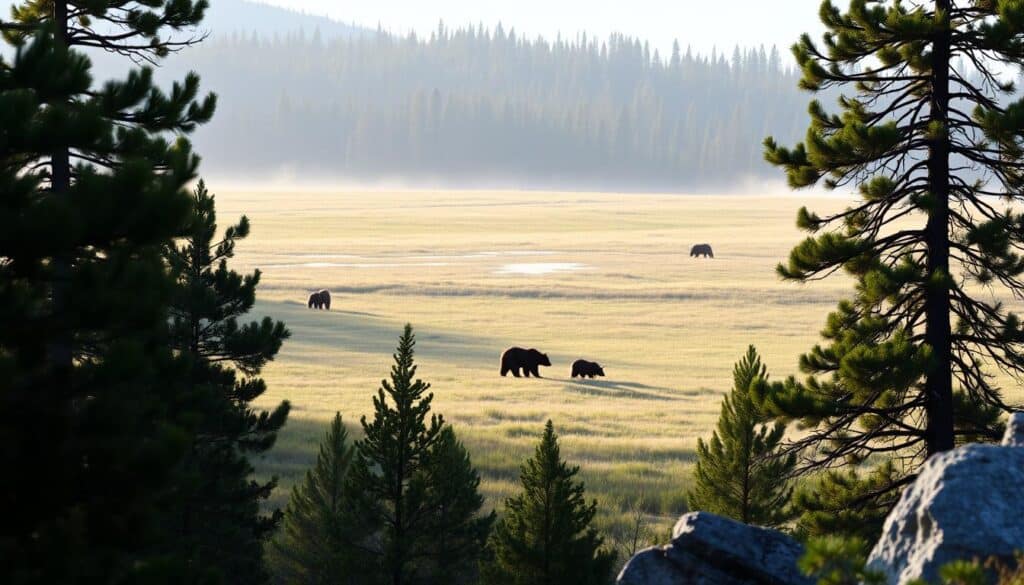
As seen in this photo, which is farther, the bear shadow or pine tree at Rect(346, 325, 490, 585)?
the bear shadow

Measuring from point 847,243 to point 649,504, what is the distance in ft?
24.7

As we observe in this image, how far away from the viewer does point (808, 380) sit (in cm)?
1480

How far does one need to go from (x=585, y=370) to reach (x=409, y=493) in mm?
24529

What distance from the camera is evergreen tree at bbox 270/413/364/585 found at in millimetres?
13234

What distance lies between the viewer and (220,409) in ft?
50.7

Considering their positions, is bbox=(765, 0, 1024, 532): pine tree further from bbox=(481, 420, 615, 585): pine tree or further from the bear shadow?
the bear shadow

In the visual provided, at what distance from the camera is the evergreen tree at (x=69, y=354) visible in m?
9.55

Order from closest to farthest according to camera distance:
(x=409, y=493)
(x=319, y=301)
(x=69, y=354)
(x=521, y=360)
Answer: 1. (x=69, y=354)
2. (x=409, y=493)
3. (x=521, y=360)
4. (x=319, y=301)

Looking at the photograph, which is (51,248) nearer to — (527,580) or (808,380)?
(527,580)

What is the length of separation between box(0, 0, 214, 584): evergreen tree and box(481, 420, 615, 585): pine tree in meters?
3.37

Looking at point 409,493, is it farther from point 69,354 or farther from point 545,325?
point 545,325

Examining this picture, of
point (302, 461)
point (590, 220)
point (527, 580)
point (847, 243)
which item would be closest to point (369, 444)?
point (527, 580)

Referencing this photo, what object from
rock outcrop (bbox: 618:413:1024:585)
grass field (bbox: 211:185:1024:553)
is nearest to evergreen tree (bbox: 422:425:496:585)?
grass field (bbox: 211:185:1024:553)

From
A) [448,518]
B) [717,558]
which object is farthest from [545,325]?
[717,558]
